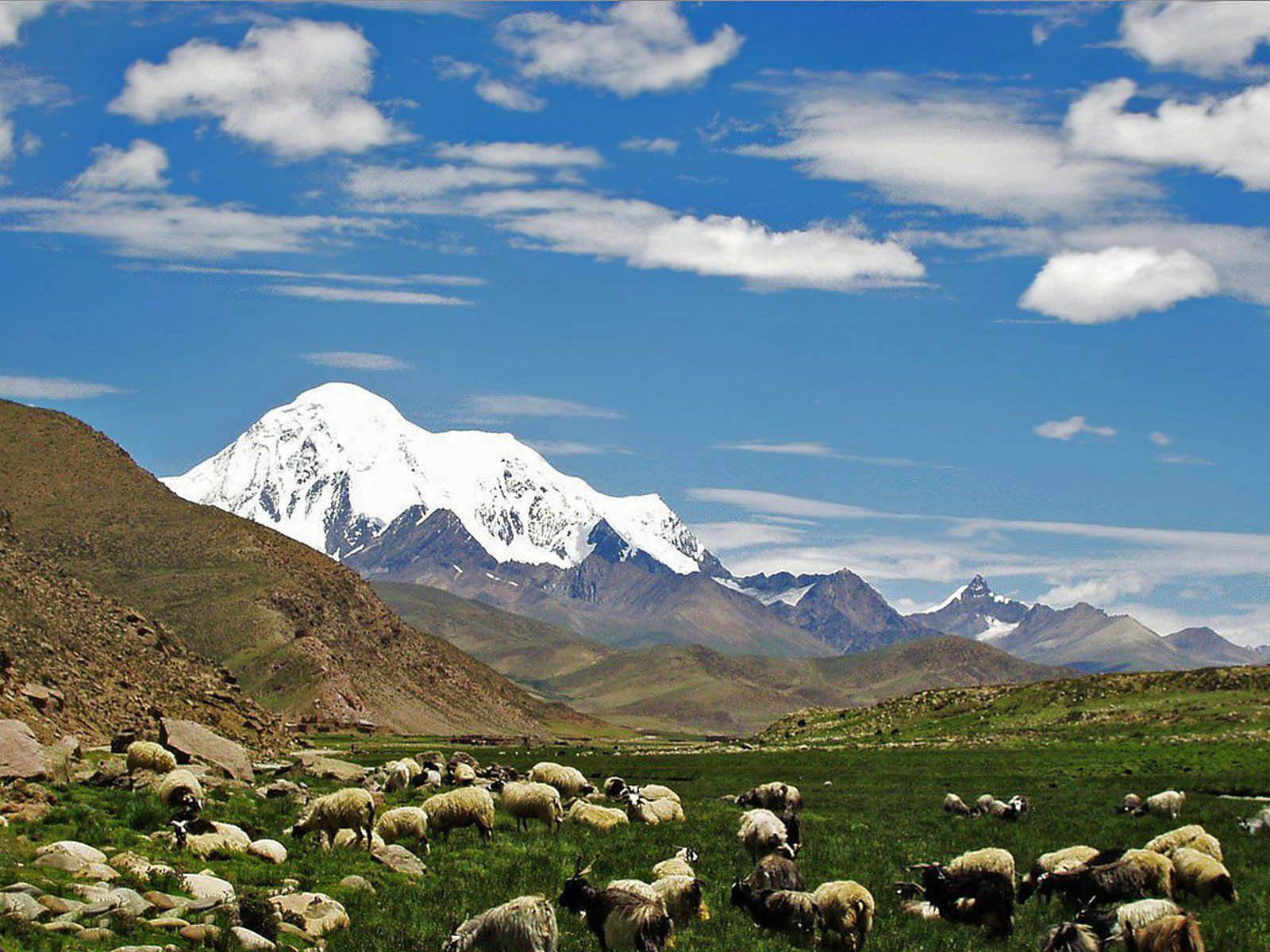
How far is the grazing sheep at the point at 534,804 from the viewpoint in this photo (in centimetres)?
3338

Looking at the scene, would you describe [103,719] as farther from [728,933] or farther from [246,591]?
[246,591]

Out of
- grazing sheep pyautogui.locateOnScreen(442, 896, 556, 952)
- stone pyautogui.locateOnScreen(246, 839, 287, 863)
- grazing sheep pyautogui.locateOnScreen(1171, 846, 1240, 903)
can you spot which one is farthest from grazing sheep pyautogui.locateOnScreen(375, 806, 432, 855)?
grazing sheep pyautogui.locateOnScreen(1171, 846, 1240, 903)

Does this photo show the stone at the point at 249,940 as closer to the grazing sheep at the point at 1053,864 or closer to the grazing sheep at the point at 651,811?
the grazing sheep at the point at 1053,864

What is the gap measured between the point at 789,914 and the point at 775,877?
7.23 ft

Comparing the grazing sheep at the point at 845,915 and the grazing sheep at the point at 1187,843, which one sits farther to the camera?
the grazing sheep at the point at 1187,843

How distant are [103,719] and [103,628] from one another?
1184 inches

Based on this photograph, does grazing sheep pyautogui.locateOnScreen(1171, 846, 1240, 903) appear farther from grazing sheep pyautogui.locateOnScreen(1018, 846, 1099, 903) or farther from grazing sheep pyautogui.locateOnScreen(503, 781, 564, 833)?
grazing sheep pyautogui.locateOnScreen(503, 781, 564, 833)

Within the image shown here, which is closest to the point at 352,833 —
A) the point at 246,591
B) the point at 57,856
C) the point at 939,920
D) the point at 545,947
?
the point at 57,856

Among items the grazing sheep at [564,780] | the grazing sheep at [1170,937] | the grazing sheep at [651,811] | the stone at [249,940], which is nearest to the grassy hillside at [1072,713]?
the grazing sheep at [564,780]

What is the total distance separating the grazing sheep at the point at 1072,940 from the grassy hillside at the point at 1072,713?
214 feet

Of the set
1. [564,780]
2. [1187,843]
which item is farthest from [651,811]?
[1187,843]

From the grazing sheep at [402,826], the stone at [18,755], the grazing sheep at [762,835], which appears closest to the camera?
the grazing sheep at [762,835]

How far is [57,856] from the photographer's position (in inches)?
864

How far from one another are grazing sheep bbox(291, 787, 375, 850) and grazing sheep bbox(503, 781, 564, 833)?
5749 millimetres
